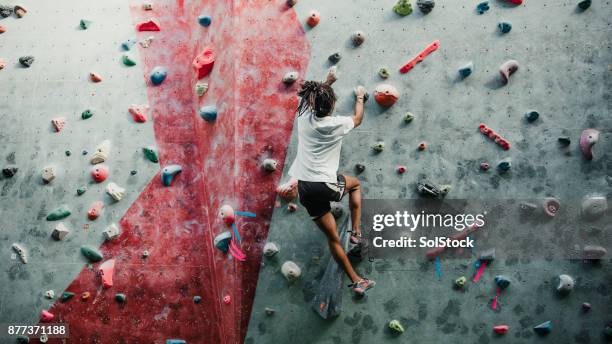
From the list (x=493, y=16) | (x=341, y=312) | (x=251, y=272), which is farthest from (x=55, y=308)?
(x=493, y=16)

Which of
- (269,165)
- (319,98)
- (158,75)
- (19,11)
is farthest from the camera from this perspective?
(19,11)

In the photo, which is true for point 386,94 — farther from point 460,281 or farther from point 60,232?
point 60,232

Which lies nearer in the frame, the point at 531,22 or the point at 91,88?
the point at 531,22

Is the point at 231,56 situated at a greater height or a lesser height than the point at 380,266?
greater

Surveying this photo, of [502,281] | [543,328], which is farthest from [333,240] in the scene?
[543,328]

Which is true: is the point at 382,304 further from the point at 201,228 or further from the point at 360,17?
the point at 360,17

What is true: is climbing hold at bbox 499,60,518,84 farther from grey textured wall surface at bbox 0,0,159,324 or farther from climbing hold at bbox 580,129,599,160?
grey textured wall surface at bbox 0,0,159,324

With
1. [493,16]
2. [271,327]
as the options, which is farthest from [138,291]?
[493,16]

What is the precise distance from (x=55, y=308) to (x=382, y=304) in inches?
100

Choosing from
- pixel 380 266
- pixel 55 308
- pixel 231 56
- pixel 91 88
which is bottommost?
pixel 55 308

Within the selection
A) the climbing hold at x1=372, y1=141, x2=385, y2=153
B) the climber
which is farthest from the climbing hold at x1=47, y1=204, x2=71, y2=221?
→ the climbing hold at x1=372, y1=141, x2=385, y2=153

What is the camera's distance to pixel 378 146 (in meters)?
4.25

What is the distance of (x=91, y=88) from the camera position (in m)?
4.75

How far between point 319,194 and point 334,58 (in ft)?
3.84
